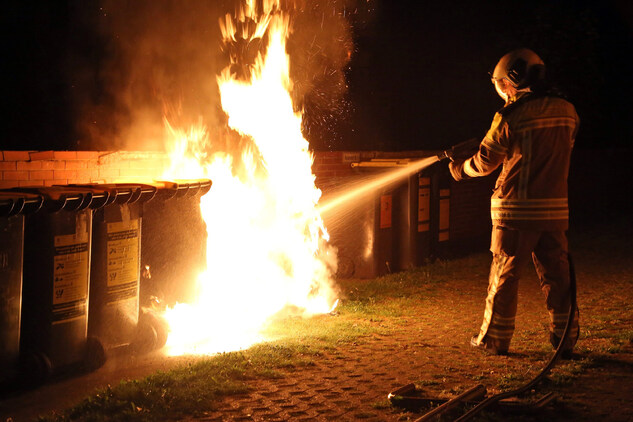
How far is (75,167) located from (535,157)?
459cm

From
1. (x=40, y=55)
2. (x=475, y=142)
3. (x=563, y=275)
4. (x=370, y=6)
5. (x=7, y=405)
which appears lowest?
(x=7, y=405)

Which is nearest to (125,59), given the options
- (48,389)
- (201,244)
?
(201,244)

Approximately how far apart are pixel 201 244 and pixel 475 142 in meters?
3.04

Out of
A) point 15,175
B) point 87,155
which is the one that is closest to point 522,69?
Result: point 87,155

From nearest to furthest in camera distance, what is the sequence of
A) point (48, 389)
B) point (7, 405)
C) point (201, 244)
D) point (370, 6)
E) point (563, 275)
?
point (7, 405), point (48, 389), point (563, 275), point (201, 244), point (370, 6)

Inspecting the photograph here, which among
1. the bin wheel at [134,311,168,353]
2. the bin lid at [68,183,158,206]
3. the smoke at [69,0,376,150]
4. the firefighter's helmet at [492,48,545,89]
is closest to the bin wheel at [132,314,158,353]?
the bin wheel at [134,311,168,353]

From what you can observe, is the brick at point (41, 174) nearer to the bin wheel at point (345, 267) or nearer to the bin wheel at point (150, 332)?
the bin wheel at point (150, 332)

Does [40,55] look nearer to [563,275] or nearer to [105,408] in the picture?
[105,408]

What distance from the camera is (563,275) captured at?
19.6ft

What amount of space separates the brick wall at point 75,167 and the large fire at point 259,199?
14.3 inches

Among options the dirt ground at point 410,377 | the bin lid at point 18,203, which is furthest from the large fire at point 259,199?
the bin lid at point 18,203

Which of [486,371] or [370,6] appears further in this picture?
[370,6]

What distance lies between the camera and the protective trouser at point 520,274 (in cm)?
589

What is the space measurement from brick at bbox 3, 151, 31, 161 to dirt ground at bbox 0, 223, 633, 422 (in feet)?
7.38
